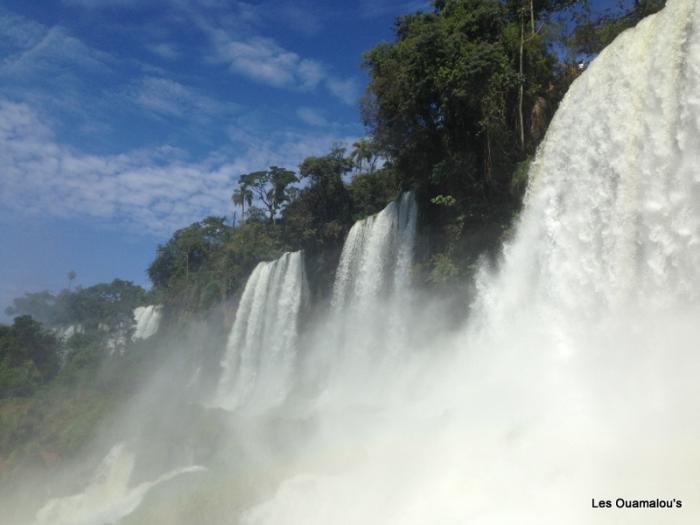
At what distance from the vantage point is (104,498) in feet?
55.8

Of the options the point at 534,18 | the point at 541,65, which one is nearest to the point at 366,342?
the point at 541,65

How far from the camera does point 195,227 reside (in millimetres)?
50125

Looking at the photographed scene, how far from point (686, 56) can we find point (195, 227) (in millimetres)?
45512

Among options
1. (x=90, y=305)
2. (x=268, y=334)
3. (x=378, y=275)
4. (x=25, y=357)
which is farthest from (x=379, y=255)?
(x=90, y=305)

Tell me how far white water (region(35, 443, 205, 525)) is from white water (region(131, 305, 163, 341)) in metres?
28.3

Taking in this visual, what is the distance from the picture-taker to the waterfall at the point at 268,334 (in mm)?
25453

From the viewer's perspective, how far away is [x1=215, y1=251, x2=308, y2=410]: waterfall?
25.5 meters

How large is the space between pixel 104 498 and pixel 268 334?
429 inches

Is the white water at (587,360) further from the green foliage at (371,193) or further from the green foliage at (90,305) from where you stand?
the green foliage at (90,305)

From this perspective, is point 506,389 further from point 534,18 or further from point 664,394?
point 534,18

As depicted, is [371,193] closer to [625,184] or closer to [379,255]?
[379,255]

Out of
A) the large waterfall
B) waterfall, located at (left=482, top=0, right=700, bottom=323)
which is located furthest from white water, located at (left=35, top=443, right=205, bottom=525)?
waterfall, located at (left=482, top=0, right=700, bottom=323)

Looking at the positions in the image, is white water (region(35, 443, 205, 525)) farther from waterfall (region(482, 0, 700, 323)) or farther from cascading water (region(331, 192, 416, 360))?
waterfall (region(482, 0, 700, 323))

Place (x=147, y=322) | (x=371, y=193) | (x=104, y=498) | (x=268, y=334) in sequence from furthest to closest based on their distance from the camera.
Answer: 1. (x=147, y=322)
2. (x=371, y=193)
3. (x=268, y=334)
4. (x=104, y=498)
